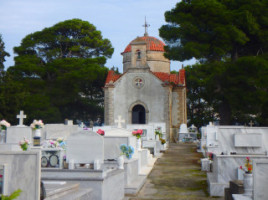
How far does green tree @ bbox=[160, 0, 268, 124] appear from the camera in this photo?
77.6 feet

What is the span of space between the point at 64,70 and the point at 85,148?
99.8ft

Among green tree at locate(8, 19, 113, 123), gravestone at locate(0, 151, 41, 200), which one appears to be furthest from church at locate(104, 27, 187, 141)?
gravestone at locate(0, 151, 41, 200)

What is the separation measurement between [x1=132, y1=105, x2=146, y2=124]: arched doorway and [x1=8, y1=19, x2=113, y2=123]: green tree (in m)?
7.89

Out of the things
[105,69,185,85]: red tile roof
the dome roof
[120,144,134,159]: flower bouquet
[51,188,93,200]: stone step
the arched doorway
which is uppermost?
the dome roof

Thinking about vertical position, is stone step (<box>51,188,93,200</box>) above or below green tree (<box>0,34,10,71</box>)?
below

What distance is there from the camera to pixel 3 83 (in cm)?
3166

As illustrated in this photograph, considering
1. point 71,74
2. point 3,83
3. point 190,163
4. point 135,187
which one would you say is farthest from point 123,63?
point 135,187

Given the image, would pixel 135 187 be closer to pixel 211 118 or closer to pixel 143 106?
pixel 143 106

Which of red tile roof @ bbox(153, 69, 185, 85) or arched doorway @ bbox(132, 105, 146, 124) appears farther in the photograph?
red tile roof @ bbox(153, 69, 185, 85)

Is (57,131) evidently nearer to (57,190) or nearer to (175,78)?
(57,190)

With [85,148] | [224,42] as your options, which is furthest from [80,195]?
[224,42]

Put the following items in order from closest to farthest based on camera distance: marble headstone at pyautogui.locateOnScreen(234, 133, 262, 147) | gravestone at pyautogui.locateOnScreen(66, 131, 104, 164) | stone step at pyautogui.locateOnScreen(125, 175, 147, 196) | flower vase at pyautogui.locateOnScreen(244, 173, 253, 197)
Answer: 1. flower vase at pyautogui.locateOnScreen(244, 173, 253, 197)
2. gravestone at pyautogui.locateOnScreen(66, 131, 104, 164)
3. stone step at pyautogui.locateOnScreen(125, 175, 147, 196)
4. marble headstone at pyautogui.locateOnScreen(234, 133, 262, 147)

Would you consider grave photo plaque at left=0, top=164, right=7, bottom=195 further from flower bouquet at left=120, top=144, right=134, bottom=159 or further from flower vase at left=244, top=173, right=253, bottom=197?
flower bouquet at left=120, top=144, right=134, bottom=159

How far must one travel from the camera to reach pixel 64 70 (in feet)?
124
